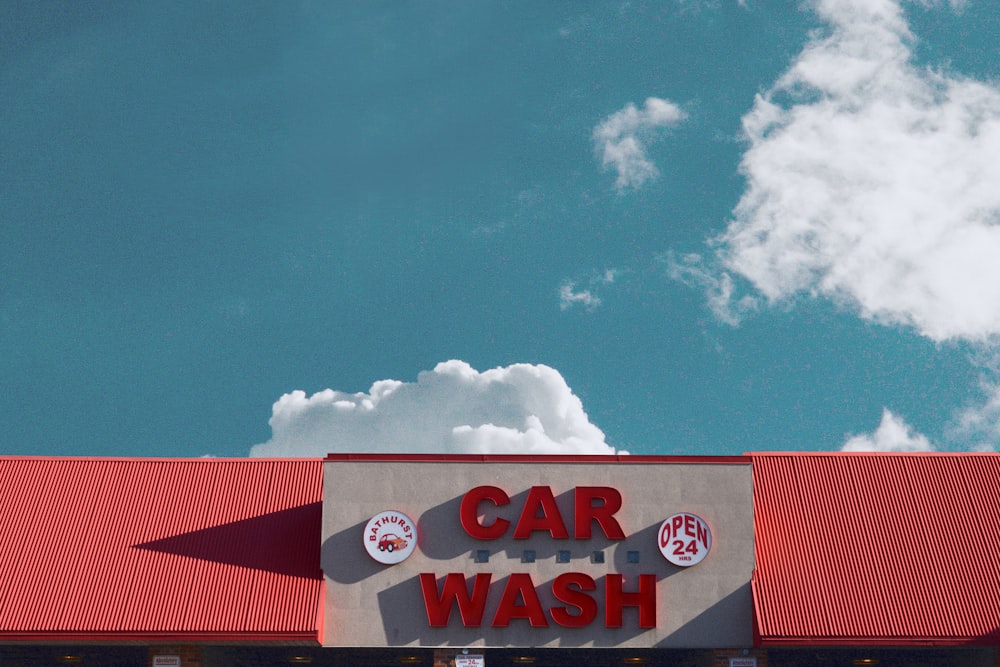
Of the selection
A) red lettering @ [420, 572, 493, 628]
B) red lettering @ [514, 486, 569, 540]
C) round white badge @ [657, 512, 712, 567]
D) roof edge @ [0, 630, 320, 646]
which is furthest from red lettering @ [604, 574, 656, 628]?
roof edge @ [0, 630, 320, 646]

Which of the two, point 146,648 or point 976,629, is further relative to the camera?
point 146,648

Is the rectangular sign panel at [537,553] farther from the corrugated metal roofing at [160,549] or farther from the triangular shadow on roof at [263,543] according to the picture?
the corrugated metal roofing at [160,549]

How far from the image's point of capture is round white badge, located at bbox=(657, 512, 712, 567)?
165 ft

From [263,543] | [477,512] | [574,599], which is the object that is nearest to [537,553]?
[574,599]

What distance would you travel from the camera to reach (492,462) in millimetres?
51156

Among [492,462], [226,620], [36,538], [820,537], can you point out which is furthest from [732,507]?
[36,538]

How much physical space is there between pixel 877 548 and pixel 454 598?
1546cm

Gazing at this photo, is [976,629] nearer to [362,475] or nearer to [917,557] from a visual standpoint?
[917,557]

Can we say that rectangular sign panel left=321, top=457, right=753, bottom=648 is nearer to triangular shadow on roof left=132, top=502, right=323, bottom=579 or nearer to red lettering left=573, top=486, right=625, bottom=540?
red lettering left=573, top=486, right=625, bottom=540

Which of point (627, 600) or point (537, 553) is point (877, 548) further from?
point (537, 553)

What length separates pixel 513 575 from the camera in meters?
50.1

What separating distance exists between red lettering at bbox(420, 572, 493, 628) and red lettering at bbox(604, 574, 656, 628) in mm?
4203

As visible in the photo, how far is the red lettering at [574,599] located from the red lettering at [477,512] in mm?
2722

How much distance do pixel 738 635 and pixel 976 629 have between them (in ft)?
26.1
